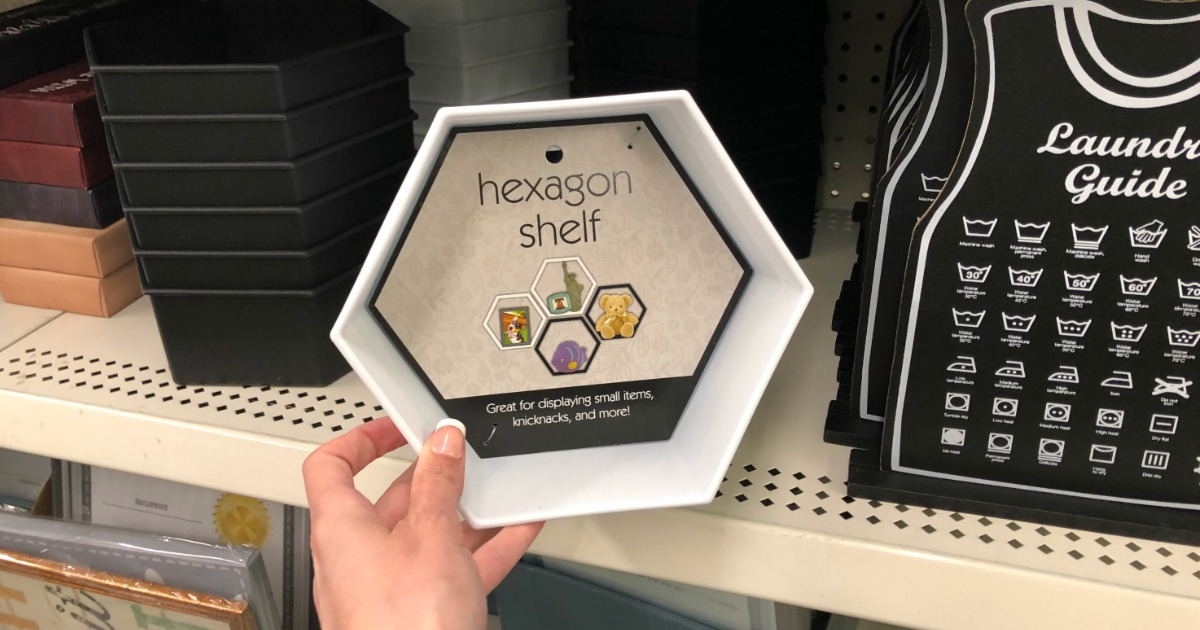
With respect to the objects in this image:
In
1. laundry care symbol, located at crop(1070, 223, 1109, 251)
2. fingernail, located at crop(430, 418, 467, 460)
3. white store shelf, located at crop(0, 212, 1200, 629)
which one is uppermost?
laundry care symbol, located at crop(1070, 223, 1109, 251)

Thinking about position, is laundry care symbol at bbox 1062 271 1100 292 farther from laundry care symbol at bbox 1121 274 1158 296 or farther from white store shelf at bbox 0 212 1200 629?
white store shelf at bbox 0 212 1200 629

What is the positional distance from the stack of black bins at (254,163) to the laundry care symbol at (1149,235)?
508 millimetres

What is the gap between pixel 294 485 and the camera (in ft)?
2.16

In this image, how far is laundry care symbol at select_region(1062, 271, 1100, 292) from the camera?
51 cm

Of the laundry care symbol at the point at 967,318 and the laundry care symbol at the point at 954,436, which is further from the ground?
the laundry care symbol at the point at 967,318

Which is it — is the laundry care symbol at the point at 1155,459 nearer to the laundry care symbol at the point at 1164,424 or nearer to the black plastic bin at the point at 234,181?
the laundry care symbol at the point at 1164,424

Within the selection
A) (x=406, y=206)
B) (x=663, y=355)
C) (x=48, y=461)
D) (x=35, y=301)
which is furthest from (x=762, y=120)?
(x=48, y=461)

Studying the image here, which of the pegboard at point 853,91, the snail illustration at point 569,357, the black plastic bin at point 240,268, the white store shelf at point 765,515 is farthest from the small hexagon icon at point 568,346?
the pegboard at point 853,91

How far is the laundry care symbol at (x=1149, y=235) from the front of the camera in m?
0.49

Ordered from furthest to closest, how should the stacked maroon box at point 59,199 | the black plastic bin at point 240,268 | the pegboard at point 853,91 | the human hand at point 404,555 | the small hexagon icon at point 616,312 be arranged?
the pegboard at point 853,91
the stacked maroon box at point 59,199
the black plastic bin at point 240,268
the small hexagon icon at point 616,312
the human hand at point 404,555

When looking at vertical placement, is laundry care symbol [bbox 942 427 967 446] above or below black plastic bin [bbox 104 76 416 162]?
below

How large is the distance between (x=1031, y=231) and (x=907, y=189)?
0.07 m

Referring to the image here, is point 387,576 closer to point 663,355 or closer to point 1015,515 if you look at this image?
point 663,355

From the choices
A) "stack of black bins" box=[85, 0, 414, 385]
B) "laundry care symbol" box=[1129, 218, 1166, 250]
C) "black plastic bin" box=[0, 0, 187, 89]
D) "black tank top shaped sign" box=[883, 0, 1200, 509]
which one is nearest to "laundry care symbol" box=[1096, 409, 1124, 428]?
"black tank top shaped sign" box=[883, 0, 1200, 509]
